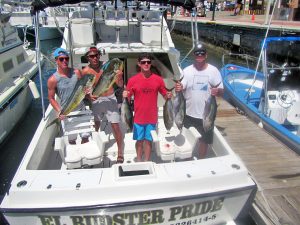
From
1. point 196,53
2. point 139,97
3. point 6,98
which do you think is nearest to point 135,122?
point 139,97

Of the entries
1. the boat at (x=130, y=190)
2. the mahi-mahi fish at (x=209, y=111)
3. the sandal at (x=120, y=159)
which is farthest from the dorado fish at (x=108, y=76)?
the mahi-mahi fish at (x=209, y=111)

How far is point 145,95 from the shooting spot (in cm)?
377

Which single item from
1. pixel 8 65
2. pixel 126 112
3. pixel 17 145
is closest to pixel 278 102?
pixel 126 112

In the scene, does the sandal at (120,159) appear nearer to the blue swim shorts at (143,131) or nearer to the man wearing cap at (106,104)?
the man wearing cap at (106,104)

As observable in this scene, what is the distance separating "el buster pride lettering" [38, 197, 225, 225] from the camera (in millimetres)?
2869

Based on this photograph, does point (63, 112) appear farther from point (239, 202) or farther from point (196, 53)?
point (239, 202)

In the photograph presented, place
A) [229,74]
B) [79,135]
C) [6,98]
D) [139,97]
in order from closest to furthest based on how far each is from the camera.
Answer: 1. [139,97]
2. [79,135]
3. [6,98]
4. [229,74]

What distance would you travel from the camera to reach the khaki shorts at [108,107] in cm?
421

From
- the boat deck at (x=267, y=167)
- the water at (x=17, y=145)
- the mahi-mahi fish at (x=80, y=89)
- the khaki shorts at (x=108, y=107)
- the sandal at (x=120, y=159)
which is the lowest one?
the water at (x=17, y=145)

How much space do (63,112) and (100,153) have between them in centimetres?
74

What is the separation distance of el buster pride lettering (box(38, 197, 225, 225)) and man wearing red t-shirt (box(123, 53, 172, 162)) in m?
1.18

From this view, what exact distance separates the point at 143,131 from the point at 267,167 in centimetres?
248

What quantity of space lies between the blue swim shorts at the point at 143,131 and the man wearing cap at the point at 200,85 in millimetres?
604

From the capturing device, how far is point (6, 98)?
7.10m
